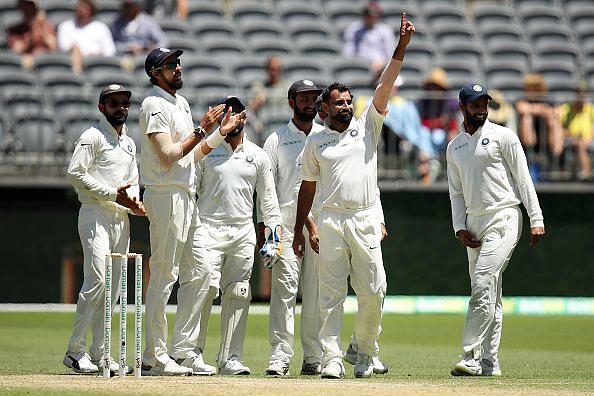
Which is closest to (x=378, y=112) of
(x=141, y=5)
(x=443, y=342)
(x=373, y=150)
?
(x=373, y=150)

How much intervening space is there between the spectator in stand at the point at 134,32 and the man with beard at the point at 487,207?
8.57 m

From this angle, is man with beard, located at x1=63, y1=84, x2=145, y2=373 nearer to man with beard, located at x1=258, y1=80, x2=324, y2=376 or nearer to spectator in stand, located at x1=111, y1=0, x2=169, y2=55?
man with beard, located at x1=258, y1=80, x2=324, y2=376

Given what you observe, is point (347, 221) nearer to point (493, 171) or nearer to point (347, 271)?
point (347, 271)

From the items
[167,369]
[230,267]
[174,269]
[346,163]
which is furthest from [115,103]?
[167,369]

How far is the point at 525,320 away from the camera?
16984 millimetres

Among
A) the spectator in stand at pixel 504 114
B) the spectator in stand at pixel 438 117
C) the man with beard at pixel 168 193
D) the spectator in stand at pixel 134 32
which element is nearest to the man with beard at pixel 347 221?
the man with beard at pixel 168 193

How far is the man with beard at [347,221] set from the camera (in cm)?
999

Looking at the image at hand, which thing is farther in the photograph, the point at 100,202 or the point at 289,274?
the point at 289,274

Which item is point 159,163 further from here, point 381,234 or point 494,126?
point 494,126

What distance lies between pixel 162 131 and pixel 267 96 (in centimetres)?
787

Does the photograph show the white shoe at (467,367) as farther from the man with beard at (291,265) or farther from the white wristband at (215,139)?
the white wristband at (215,139)

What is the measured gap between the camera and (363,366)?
10195mm

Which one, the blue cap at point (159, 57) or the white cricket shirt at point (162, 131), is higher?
the blue cap at point (159, 57)

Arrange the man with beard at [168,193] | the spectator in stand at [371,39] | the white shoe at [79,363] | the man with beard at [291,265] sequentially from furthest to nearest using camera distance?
1. the spectator in stand at [371,39]
2. the man with beard at [291,265]
3. the white shoe at [79,363]
4. the man with beard at [168,193]
